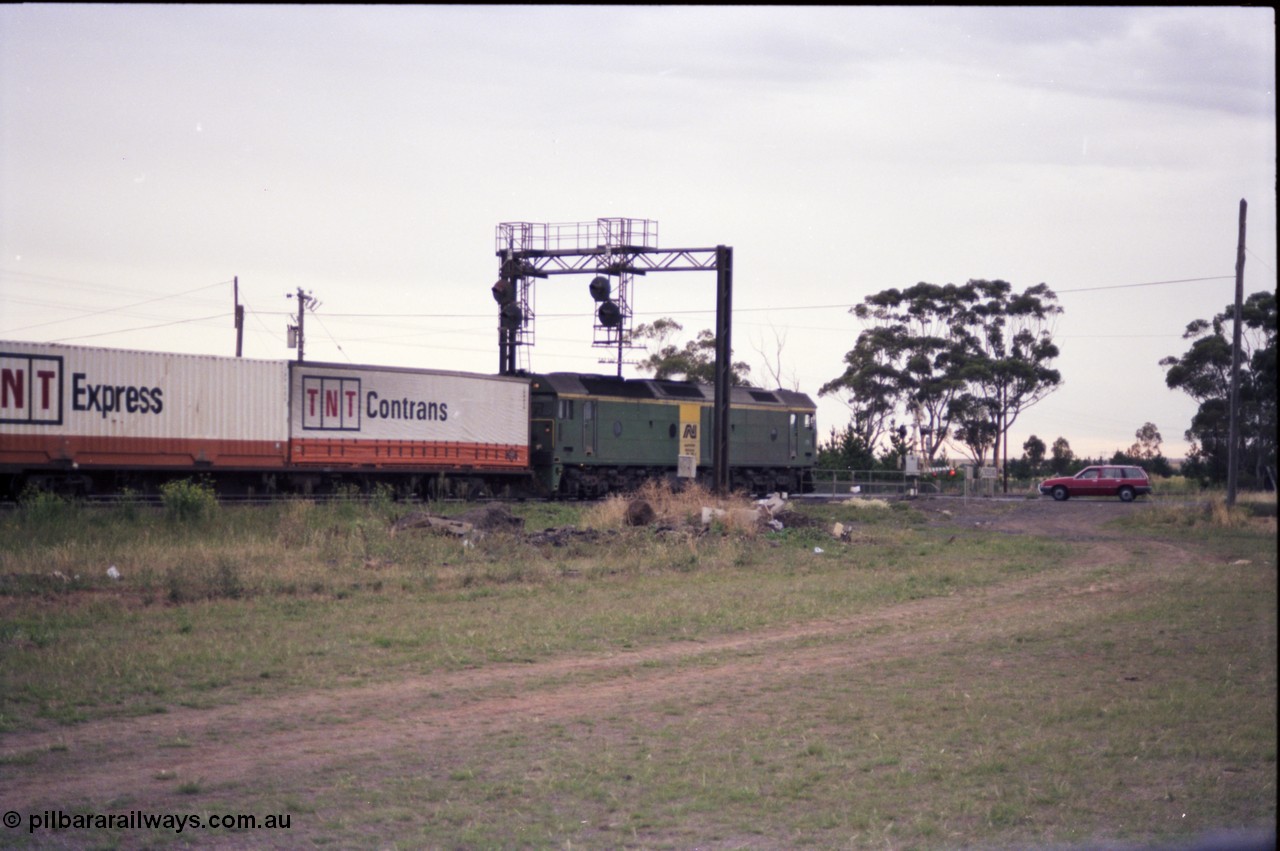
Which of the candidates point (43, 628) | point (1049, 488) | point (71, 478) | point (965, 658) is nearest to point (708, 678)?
point (965, 658)

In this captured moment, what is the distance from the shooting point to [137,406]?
90.1 ft

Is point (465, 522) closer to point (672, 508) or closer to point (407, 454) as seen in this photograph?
point (672, 508)

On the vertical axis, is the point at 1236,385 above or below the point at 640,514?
above

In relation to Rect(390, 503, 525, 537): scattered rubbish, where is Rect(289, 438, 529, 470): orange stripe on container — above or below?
above

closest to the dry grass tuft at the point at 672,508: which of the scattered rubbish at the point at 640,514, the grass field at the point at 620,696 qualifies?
the scattered rubbish at the point at 640,514

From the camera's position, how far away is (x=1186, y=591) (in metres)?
15.7

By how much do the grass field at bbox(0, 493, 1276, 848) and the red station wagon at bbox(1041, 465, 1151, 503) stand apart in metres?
17.7

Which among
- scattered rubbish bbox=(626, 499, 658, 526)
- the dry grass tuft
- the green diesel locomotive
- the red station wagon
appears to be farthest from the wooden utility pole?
the red station wagon

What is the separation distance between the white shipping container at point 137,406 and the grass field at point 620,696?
7508 mm

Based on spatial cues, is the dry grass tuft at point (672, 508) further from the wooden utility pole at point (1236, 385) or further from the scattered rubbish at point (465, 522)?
the wooden utility pole at point (1236, 385)

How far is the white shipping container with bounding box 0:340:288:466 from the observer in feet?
84.5

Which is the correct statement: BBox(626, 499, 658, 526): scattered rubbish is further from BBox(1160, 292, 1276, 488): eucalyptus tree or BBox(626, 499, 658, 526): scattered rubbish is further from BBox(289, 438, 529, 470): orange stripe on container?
BBox(1160, 292, 1276, 488): eucalyptus tree

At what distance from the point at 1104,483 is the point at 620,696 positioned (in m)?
31.6

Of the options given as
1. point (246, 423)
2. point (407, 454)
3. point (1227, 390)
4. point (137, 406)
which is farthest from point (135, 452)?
point (1227, 390)
